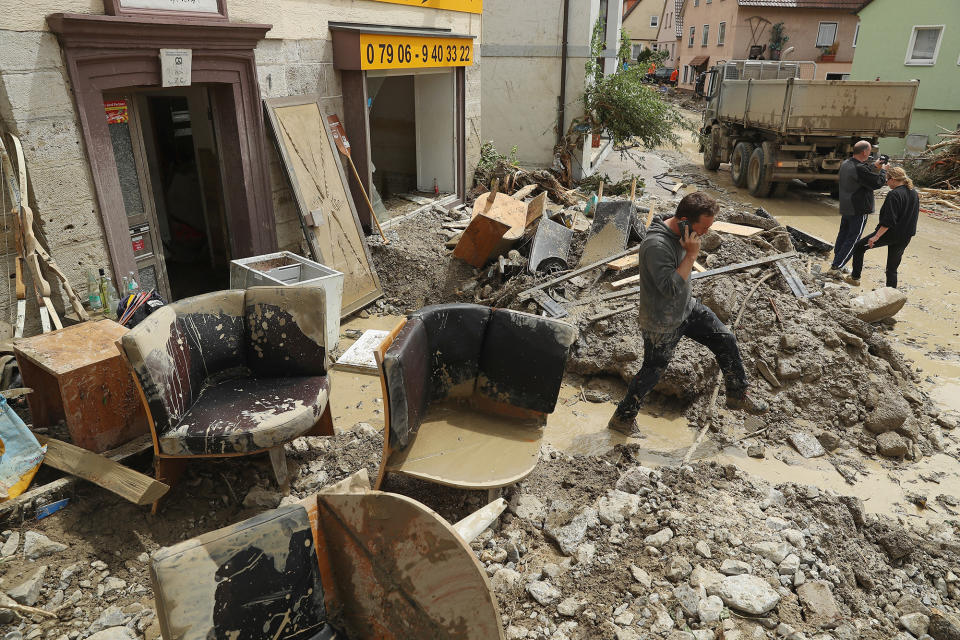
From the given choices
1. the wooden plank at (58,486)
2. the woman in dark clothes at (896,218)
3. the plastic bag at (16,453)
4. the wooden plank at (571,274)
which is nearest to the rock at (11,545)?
the wooden plank at (58,486)

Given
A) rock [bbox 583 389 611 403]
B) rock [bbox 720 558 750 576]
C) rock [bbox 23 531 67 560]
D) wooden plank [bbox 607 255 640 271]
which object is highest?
wooden plank [bbox 607 255 640 271]

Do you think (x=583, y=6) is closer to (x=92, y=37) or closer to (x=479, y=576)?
(x=92, y=37)

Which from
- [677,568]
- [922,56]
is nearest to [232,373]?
[677,568]

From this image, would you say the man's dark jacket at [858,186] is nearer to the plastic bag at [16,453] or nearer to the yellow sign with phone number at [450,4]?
the yellow sign with phone number at [450,4]

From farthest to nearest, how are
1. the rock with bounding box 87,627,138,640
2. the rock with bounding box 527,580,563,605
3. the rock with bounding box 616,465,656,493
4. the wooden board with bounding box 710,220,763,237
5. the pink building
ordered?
the pink building → the wooden board with bounding box 710,220,763,237 → the rock with bounding box 616,465,656,493 → the rock with bounding box 527,580,563,605 → the rock with bounding box 87,627,138,640

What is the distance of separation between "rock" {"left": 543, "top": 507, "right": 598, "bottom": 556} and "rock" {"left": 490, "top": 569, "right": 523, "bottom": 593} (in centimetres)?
36

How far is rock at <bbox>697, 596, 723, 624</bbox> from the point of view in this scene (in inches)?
123

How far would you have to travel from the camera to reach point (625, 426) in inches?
206

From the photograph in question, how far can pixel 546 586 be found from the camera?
337cm

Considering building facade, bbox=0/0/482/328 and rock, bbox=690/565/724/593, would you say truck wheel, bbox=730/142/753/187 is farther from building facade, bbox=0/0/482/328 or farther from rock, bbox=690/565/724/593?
rock, bbox=690/565/724/593

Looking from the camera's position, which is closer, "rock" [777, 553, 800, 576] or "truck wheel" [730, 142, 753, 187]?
"rock" [777, 553, 800, 576]

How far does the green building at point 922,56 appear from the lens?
56.7 ft

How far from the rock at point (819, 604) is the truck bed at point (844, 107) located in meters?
10.6

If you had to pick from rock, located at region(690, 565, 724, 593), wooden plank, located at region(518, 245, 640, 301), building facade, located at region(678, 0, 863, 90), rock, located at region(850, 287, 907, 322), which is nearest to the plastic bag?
rock, located at region(690, 565, 724, 593)
